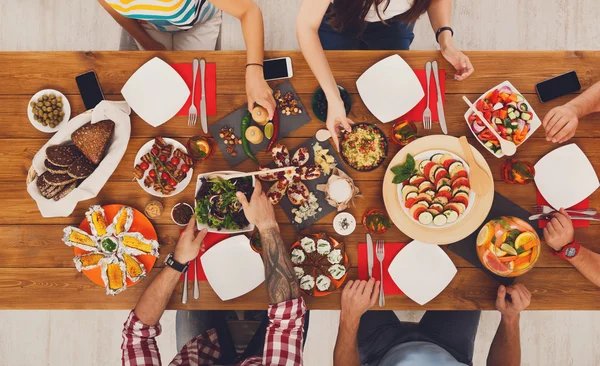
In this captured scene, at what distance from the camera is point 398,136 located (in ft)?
5.06

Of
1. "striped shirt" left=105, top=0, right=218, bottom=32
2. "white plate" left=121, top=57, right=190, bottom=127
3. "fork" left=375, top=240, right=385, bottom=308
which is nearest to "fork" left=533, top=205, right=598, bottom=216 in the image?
"fork" left=375, top=240, right=385, bottom=308

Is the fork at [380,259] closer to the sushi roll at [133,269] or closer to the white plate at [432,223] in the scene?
the white plate at [432,223]

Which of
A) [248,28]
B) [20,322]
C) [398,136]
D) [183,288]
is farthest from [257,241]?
[20,322]

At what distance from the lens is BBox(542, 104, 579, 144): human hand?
4.92 ft

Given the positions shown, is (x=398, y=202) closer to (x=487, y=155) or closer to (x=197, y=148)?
(x=487, y=155)

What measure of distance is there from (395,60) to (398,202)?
1.93 feet

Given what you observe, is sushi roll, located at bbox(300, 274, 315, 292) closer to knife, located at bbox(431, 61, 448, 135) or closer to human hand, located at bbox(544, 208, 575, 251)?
knife, located at bbox(431, 61, 448, 135)

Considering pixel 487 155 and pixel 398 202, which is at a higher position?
pixel 487 155

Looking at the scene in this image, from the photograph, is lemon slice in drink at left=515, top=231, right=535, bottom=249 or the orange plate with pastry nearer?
lemon slice in drink at left=515, top=231, right=535, bottom=249

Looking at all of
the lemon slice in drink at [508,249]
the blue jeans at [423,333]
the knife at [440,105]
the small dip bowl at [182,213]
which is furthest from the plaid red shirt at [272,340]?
the knife at [440,105]

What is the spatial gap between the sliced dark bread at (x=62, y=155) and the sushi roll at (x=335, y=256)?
1047 mm

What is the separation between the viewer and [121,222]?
1542 millimetres

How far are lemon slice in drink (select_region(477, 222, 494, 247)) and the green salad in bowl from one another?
90 cm

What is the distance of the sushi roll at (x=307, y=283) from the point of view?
1557 mm
